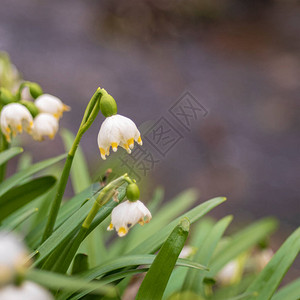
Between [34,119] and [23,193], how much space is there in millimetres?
165

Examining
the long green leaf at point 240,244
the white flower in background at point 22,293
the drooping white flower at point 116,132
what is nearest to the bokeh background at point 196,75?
the long green leaf at point 240,244

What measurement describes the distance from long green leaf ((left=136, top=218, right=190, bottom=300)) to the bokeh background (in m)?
2.22

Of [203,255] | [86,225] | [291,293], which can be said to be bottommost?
[291,293]

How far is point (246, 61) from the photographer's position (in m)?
4.93

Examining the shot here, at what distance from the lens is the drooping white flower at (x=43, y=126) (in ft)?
3.21

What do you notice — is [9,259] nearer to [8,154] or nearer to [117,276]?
[117,276]

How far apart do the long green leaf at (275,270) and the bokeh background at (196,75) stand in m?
2.05

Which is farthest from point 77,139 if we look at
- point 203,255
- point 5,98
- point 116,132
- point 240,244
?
point 240,244

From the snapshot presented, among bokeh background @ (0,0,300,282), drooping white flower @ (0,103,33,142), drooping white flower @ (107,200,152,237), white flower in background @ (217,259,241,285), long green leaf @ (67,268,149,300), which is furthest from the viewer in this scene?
bokeh background @ (0,0,300,282)

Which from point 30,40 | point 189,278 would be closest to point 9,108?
point 189,278

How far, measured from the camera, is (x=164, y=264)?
72cm

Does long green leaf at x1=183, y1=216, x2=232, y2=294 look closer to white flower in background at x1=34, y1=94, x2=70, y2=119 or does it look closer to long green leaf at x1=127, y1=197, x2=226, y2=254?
long green leaf at x1=127, y1=197, x2=226, y2=254

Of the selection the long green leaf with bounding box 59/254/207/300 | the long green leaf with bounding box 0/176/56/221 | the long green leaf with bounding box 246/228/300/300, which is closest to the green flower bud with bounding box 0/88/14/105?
the long green leaf with bounding box 0/176/56/221

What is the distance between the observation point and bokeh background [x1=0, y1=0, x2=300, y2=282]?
11.4ft
